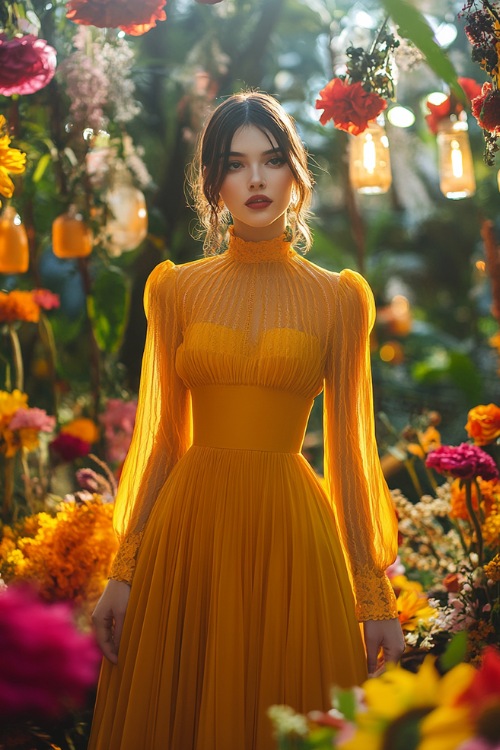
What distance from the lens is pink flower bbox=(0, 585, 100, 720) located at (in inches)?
27.5

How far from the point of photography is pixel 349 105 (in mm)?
2059

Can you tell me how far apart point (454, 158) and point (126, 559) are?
1.96m

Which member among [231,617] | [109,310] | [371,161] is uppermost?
[371,161]

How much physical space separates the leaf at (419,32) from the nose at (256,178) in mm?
453

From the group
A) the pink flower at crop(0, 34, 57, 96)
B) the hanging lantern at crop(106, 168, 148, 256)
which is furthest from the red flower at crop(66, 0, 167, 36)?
the hanging lantern at crop(106, 168, 148, 256)

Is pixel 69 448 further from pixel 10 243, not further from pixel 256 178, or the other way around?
pixel 256 178

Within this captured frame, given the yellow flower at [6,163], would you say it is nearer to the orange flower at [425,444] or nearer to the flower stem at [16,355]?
the flower stem at [16,355]

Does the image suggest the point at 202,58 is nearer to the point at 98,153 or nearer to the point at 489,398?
the point at 98,153

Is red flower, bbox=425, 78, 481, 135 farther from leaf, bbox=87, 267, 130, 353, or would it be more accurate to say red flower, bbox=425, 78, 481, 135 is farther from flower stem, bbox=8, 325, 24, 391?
flower stem, bbox=8, 325, 24, 391

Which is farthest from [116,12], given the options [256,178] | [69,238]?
[69,238]

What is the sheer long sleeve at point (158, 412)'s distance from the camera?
184cm

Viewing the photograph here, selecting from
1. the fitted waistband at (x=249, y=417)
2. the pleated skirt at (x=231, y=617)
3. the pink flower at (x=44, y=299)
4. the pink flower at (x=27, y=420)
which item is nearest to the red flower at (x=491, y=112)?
the fitted waistband at (x=249, y=417)

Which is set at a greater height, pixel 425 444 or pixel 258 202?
pixel 425 444

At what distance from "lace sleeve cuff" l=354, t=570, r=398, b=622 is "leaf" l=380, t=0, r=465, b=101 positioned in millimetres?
891
